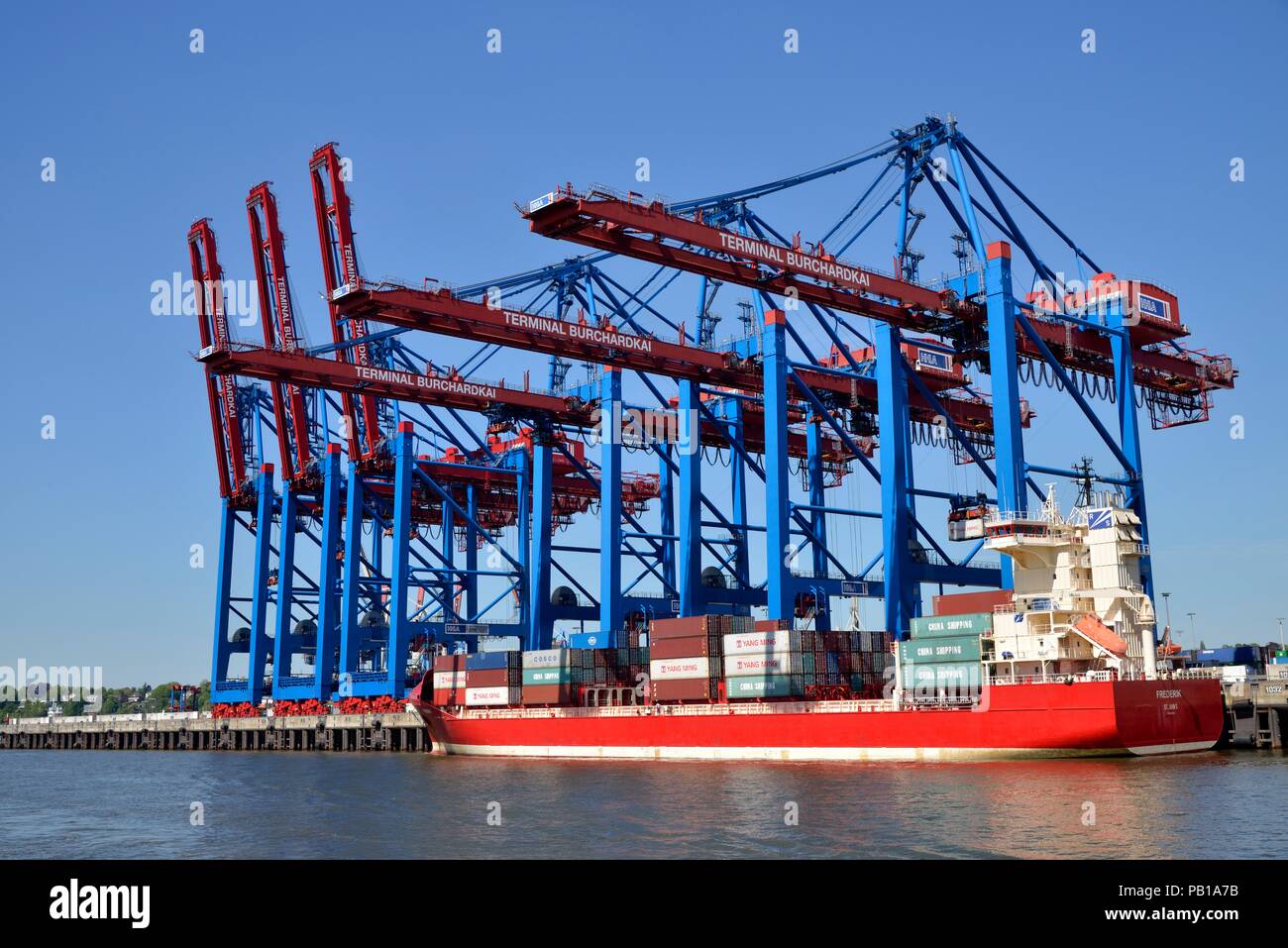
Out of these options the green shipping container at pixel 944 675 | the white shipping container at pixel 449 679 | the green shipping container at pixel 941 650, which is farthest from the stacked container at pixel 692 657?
the white shipping container at pixel 449 679

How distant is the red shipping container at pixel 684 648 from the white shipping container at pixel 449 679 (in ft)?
41.1

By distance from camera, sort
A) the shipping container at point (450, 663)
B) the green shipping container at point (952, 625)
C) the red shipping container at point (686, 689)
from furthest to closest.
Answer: the shipping container at point (450, 663) → the red shipping container at point (686, 689) → the green shipping container at point (952, 625)

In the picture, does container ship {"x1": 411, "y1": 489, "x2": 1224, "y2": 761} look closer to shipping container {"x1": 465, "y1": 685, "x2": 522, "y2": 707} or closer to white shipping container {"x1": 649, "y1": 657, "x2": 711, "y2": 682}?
white shipping container {"x1": 649, "y1": 657, "x2": 711, "y2": 682}

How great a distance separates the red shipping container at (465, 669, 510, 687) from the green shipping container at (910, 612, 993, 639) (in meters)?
20.5

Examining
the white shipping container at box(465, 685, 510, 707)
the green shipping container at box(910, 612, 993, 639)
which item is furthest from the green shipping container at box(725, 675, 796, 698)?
the white shipping container at box(465, 685, 510, 707)

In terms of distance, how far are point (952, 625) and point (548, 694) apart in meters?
19.1

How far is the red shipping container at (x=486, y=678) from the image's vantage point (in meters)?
52.2

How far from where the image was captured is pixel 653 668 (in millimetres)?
45562

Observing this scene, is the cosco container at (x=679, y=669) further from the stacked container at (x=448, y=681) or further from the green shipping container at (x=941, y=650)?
the stacked container at (x=448, y=681)

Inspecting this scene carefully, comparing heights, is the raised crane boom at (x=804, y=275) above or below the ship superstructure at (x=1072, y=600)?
above

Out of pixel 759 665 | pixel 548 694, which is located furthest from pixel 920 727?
pixel 548 694

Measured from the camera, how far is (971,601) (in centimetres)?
3778
